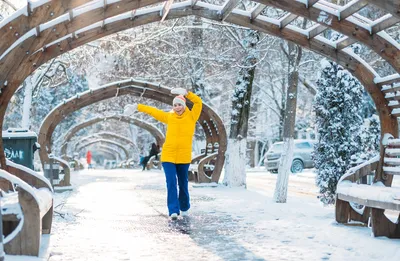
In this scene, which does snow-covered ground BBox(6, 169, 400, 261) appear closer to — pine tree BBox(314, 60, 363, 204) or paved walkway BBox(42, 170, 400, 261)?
paved walkway BBox(42, 170, 400, 261)

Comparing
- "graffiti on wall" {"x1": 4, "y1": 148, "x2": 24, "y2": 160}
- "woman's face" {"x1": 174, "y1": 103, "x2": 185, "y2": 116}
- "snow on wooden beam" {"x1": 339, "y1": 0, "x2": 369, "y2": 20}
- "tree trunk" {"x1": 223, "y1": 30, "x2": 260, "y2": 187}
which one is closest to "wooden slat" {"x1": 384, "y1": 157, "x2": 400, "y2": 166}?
"snow on wooden beam" {"x1": 339, "y1": 0, "x2": 369, "y2": 20}

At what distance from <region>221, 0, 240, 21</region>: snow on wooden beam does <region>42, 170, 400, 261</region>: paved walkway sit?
314 cm

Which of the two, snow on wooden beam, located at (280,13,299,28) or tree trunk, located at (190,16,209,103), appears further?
tree trunk, located at (190,16,209,103)

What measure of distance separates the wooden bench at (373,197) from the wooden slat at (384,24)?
151 cm

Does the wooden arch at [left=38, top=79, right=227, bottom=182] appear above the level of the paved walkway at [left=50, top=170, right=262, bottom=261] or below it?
above

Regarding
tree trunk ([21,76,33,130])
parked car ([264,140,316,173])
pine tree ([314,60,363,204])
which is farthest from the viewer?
parked car ([264,140,316,173])

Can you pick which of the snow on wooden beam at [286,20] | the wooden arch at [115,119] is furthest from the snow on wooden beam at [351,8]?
the wooden arch at [115,119]

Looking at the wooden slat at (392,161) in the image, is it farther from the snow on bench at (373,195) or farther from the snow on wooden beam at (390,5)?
the snow on wooden beam at (390,5)

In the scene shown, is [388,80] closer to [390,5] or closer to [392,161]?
[392,161]

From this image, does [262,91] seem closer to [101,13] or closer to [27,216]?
[101,13]

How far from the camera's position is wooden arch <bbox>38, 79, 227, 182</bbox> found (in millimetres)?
16984

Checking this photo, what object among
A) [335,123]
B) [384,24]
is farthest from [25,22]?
[335,123]

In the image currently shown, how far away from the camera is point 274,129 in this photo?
49250 mm

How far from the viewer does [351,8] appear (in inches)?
290
